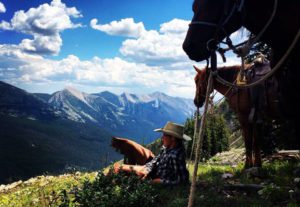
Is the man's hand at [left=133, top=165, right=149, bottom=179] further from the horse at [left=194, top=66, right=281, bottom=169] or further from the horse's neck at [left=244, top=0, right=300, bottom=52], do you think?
the horse's neck at [left=244, top=0, right=300, bottom=52]

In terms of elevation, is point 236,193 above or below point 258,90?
below

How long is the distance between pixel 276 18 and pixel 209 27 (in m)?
0.88

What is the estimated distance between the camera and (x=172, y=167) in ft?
37.9

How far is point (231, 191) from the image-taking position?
9.70 meters

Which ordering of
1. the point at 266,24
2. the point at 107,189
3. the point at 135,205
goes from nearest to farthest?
the point at 266,24 → the point at 135,205 → the point at 107,189

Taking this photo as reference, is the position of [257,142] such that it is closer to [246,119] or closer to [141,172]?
[246,119]

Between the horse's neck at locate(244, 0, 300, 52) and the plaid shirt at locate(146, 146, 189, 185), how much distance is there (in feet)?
22.9

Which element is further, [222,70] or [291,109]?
[222,70]

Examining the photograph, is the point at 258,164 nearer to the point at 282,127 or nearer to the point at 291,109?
the point at 282,127

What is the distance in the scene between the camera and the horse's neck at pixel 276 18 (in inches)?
193

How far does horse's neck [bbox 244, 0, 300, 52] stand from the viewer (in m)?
4.89

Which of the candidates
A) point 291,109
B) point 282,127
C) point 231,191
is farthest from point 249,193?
point 282,127

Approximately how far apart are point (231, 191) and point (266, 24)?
580 cm

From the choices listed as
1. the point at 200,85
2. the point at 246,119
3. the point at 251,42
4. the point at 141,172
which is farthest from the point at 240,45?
the point at 200,85
